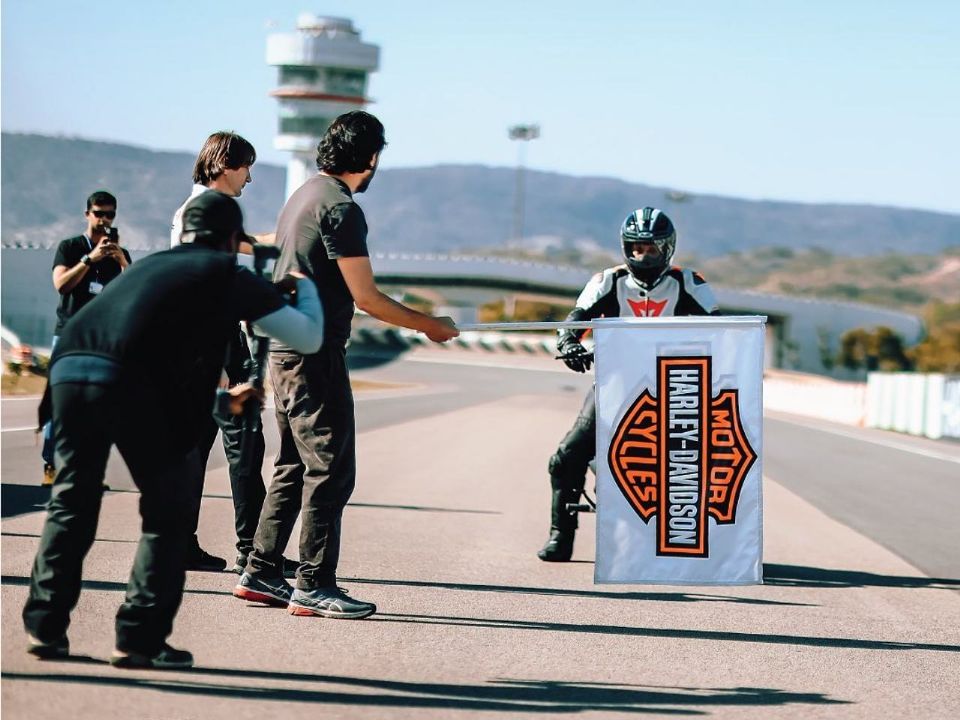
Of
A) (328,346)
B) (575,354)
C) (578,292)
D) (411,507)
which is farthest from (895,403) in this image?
(578,292)

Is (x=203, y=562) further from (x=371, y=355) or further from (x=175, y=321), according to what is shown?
(x=371, y=355)

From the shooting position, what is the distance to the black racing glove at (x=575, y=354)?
838 cm

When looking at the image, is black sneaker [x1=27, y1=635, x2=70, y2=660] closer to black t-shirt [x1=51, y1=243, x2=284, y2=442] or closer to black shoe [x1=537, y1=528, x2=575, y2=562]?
black t-shirt [x1=51, y1=243, x2=284, y2=442]

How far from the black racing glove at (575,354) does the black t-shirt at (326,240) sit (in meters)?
2.19

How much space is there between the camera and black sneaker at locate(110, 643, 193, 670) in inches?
204

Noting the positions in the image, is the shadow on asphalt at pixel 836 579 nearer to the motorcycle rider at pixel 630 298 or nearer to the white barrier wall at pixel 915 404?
the motorcycle rider at pixel 630 298

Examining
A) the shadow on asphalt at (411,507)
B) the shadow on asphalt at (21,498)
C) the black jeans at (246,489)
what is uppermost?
the black jeans at (246,489)

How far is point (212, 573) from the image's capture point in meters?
7.69

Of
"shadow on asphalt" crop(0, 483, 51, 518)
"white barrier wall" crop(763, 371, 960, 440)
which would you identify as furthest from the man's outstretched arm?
"white barrier wall" crop(763, 371, 960, 440)

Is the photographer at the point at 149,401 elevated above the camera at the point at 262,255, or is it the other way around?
the camera at the point at 262,255

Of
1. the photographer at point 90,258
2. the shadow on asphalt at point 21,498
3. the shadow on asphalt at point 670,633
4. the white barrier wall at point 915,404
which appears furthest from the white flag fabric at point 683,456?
the white barrier wall at point 915,404

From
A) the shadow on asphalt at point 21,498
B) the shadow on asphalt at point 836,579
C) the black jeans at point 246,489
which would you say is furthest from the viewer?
the shadow on asphalt at point 21,498

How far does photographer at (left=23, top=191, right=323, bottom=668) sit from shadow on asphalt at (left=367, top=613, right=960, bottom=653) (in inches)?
62.4

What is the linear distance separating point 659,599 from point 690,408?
1.46 metres
